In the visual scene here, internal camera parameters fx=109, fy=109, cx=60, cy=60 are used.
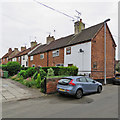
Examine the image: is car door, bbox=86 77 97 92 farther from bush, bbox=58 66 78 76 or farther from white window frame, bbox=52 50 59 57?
white window frame, bbox=52 50 59 57

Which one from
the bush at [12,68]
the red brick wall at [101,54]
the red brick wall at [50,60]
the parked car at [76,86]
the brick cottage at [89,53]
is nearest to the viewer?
the parked car at [76,86]

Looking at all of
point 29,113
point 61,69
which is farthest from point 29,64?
point 29,113

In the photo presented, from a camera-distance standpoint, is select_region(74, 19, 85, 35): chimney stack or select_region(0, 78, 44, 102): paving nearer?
select_region(0, 78, 44, 102): paving

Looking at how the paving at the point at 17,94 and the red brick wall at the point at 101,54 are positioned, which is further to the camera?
the red brick wall at the point at 101,54

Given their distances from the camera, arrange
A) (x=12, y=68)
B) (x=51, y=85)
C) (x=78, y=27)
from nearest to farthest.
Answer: (x=51, y=85), (x=12, y=68), (x=78, y=27)

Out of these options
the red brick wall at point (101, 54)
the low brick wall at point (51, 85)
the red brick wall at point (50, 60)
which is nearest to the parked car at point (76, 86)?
the low brick wall at point (51, 85)

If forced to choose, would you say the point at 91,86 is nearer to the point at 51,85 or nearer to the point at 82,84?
the point at 82,84

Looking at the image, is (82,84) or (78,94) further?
(82,84)

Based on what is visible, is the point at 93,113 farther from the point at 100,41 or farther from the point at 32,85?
the point at 100,41

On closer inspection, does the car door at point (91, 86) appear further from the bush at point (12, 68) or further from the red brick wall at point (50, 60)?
the bush at point (12, 68)

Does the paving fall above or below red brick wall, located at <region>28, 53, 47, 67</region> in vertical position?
below

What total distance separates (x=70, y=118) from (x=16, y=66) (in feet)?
56.4

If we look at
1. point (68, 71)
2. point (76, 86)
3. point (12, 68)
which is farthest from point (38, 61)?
point (76, 86)

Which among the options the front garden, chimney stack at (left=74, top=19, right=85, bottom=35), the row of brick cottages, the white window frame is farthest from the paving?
chimney stack at (left=74, top=19, right=85, bottom=35)
